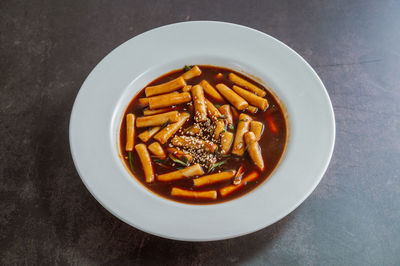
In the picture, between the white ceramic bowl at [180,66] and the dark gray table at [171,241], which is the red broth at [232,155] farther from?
the dark gray table at [171,241]

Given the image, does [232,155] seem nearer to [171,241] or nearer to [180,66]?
[171,241]

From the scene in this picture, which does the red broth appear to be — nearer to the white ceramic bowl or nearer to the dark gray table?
the white ceramic bowl

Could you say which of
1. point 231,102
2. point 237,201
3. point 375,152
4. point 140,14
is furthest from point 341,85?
point 140,14

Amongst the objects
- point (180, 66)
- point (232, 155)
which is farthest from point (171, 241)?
point (180, 66)

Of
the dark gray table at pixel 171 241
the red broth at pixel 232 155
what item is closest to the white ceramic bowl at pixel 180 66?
the red broth at pixel 232 155

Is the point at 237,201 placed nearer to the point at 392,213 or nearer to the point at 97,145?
the point at 97,145

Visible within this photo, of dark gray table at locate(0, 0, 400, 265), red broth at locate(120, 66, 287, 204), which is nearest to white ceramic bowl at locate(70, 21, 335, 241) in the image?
red broth at locate(120, 66, 287, 204)
